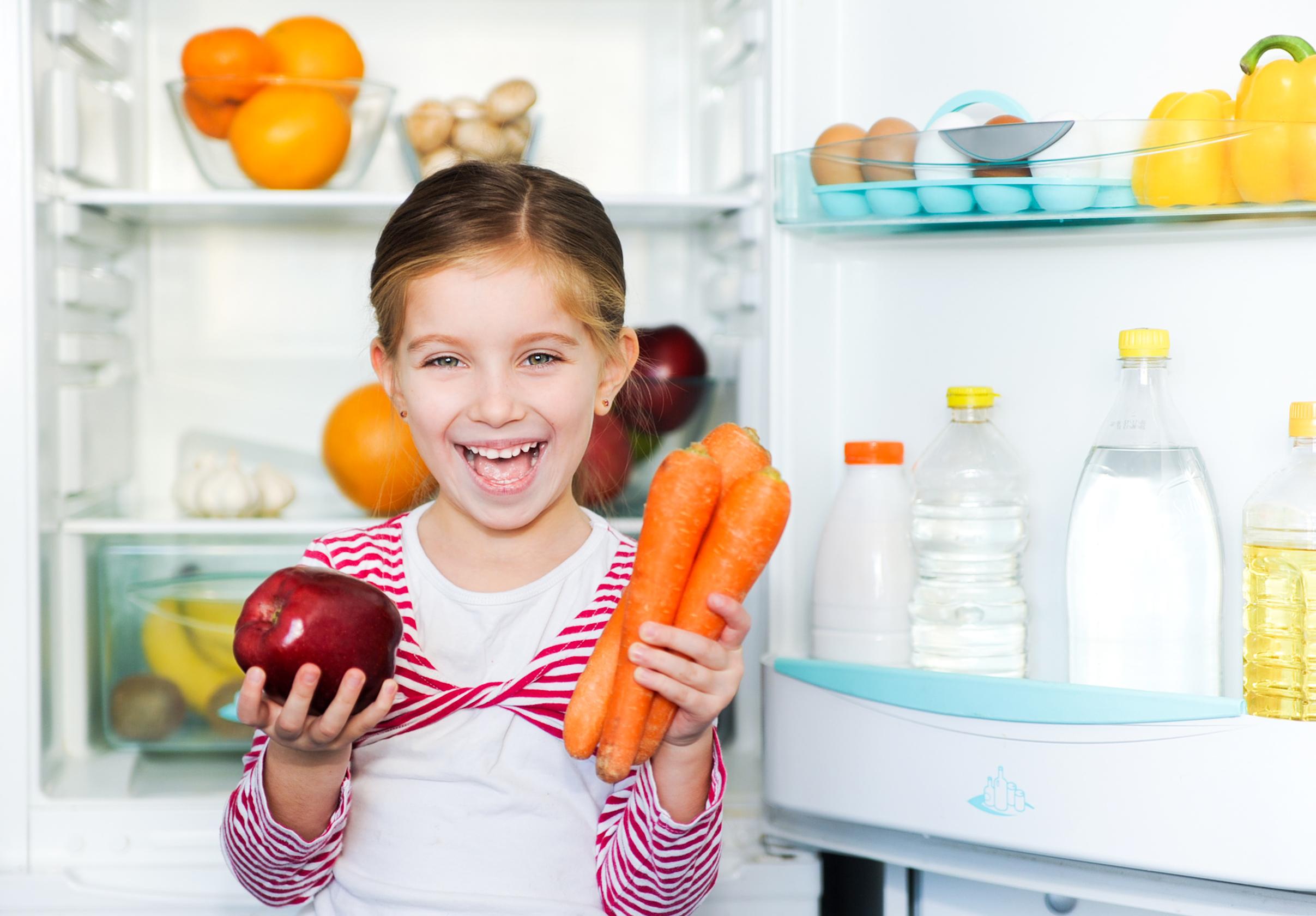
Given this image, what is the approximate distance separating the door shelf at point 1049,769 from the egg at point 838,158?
17.2 inches

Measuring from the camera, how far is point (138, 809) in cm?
121

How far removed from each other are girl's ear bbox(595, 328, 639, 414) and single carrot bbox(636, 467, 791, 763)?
0.65 ft

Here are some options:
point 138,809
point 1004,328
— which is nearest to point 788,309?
point 1004,328

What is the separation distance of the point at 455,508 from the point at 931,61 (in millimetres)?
629

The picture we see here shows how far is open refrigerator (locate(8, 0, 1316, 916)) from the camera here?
980 millimetres

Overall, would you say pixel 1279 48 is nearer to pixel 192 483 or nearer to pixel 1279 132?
pixel 1279 132

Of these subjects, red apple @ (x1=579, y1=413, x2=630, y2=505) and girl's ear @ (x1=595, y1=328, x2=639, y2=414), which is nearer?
girl's ear @ (x1=595, y1=328, x2=639, y2=414)

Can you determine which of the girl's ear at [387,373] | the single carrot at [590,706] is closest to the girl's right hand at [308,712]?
the single carrot at [590,706]

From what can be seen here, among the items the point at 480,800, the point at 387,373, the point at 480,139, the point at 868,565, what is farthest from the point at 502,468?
the point at 480,139

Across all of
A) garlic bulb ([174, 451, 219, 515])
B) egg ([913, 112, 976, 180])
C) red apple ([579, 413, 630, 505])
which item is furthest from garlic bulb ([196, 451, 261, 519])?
egg ([913, 112, 976, 180])

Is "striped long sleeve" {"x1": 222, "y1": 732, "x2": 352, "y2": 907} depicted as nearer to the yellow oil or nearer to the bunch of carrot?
the bunch of carrot

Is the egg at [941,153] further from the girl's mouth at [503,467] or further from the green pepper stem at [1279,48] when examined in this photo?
the girl's mouth at [503,467]

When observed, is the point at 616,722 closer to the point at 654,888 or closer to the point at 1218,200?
the point at 654,888

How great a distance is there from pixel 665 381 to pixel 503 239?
47cm
